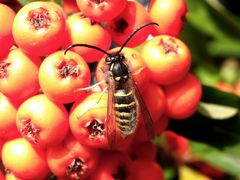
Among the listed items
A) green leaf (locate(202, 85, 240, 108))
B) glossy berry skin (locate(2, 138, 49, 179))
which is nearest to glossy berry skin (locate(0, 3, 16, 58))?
glossy berry skin (locate(2, 138, 49, 179))

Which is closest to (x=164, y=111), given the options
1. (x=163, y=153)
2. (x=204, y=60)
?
(x=163, y=153)

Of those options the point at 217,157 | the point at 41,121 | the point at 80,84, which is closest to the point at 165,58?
the point at 80,84

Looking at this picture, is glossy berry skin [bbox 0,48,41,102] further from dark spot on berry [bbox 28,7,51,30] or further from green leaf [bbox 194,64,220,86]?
green leaf [bbox 194,64,220,86]

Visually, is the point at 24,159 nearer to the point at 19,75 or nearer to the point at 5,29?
the point at 19,75

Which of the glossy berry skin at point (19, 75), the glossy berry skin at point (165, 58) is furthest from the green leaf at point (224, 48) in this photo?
the glossy berry skin at point (19, 75)

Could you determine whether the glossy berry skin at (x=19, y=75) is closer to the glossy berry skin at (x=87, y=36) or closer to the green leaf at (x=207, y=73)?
the glossy berry skin at (x=87, y=36)

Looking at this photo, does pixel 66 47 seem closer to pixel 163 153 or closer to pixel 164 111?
pixel 164 111
